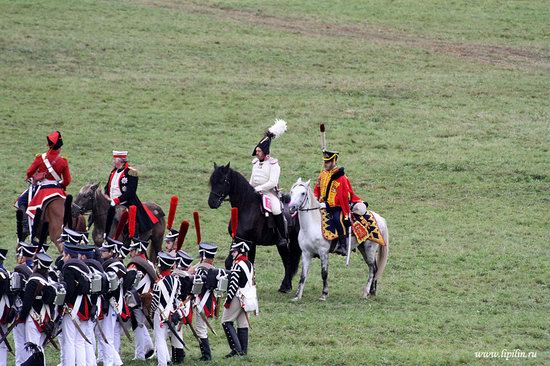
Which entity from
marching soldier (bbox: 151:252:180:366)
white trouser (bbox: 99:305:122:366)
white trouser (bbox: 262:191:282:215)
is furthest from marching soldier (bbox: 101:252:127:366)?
white trouser (bbox: 262:191:282:215)

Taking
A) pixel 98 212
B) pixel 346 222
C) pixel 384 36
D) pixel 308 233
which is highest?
pixel 384 36

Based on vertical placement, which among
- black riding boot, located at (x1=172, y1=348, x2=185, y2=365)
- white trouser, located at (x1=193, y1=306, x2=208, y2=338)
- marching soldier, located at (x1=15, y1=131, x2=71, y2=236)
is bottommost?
black riding boot, located at (x1=172, y1=348, x2=185, y2=365)

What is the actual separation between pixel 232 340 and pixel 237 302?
23.6 inches

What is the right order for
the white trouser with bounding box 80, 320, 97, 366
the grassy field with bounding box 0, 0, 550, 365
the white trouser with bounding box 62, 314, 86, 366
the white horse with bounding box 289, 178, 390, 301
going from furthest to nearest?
the white horse with bounding box 289, 178, 390, 301 → the grassy field with bounding box 0, 0, 550, 365 → the white trouser with bounding box 80, 320, 97, 366 → the white trouser with bounding box 62, 314, 86, 366

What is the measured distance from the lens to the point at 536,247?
26.9m

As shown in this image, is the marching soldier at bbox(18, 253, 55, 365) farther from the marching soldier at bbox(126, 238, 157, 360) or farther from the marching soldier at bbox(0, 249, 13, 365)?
the marching soldier at bbox(126, 238, 157, 360)

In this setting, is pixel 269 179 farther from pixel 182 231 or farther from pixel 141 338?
pixel 141 338

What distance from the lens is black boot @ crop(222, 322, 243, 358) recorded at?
18.4m

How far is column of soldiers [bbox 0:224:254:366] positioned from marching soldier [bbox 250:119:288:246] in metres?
4.18

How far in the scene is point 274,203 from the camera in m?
23.1

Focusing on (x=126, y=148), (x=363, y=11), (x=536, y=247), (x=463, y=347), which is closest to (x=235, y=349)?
(x=463, y=347)

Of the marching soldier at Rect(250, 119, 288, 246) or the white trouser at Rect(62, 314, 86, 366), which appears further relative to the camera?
the marching soldier at Rect(250, 119, 288, 246)

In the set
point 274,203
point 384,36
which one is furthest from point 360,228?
point 384,36

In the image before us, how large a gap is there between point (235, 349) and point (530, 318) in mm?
5858
